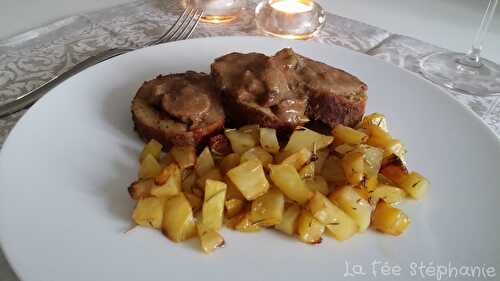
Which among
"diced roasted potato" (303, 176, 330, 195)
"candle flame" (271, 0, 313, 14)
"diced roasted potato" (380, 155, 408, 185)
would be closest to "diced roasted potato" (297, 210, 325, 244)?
"diced roasted potato" (303, 176, 330, 195)

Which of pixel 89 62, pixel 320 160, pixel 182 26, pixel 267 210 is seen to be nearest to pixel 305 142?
pixel 320 160

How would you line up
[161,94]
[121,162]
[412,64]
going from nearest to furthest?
[121,162] → [161,94] → [412,64]

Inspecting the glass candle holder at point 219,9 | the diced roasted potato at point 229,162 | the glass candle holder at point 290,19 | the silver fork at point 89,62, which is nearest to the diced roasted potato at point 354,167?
the diced roasted potato at point 229,162

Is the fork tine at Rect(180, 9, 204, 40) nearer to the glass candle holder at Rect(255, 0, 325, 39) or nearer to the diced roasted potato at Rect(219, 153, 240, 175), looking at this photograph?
the glass candle holder at Rect(255, 0, 325, 39)

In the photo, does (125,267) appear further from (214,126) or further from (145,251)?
(214,126)

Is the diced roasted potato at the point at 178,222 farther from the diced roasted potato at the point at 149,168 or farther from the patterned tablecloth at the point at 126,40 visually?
the patterned tablecloth at the point at 126,40

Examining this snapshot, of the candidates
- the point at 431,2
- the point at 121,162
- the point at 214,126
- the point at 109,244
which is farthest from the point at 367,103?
the point at 431,2
